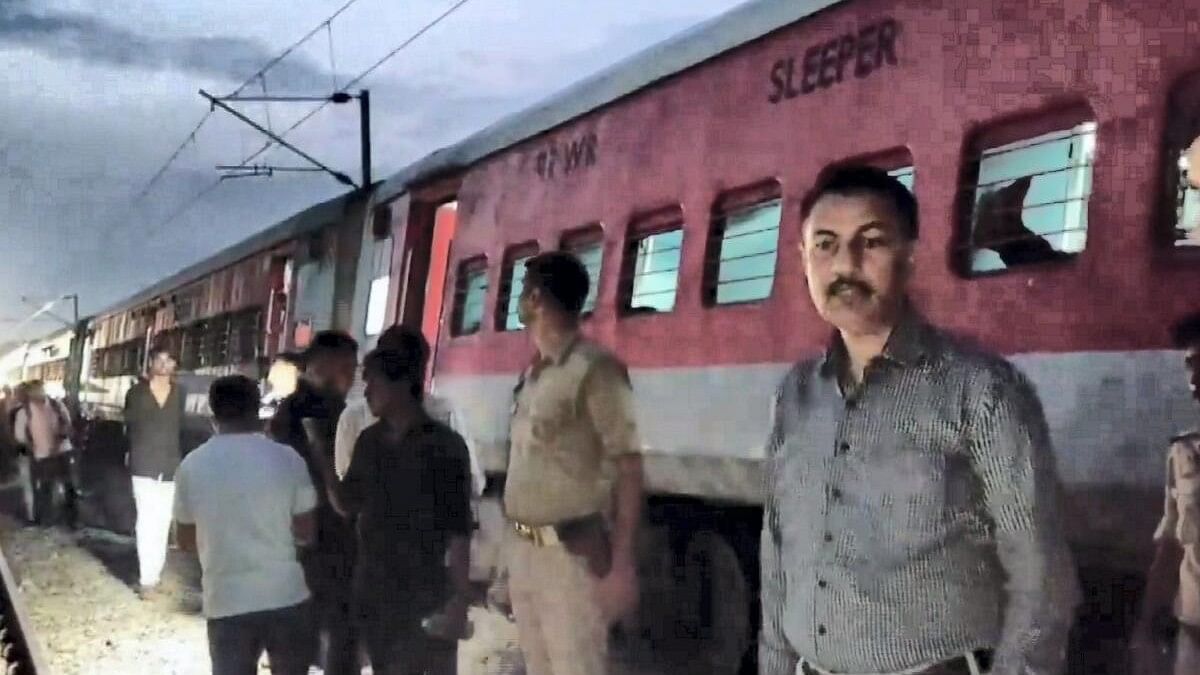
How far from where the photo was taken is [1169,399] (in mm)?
1669

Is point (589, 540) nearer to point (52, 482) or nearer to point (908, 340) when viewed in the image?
point (908, 340)

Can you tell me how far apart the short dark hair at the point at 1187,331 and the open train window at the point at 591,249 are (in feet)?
4.50

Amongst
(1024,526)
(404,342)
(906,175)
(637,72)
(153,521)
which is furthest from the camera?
(153,521)

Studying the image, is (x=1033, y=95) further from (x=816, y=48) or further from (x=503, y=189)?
(x=503, y=189)

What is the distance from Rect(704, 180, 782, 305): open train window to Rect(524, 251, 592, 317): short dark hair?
28cm

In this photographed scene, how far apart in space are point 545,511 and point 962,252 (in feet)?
2.97

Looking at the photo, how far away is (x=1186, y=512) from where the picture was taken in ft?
5.34

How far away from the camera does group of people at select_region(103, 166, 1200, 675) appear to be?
1446mm

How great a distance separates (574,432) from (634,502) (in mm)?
164

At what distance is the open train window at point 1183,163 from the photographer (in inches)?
67.4

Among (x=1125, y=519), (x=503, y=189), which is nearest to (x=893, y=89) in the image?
(x=1125, y=519)

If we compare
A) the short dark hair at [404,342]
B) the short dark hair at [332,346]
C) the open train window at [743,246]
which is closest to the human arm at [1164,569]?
the open train window at [743,246]

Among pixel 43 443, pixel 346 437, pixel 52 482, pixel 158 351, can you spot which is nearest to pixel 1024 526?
pixel 346 437

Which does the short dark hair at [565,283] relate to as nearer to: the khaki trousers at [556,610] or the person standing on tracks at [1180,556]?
the khaki trousers at [556,610]
